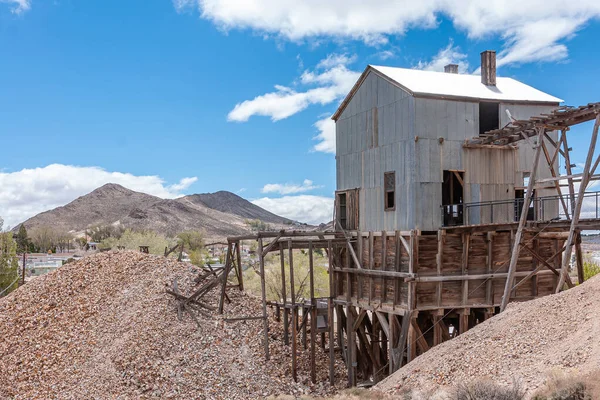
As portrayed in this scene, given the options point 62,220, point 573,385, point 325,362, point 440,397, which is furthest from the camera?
point 62,220

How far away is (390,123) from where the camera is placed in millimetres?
24438

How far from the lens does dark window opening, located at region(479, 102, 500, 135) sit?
25.4m

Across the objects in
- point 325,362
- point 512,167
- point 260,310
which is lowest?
point 325,362

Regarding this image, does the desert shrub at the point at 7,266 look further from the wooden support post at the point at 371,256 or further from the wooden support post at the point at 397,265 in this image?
the wooden support post at the point at 397,265

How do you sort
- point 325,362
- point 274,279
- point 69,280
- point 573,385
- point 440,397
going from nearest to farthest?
1. point 573,385
2. point 440,397
3. point 325,362
4. point 69,280
5. point 274,279

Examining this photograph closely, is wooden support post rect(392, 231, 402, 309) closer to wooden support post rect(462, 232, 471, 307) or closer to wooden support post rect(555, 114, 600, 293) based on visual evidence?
wooden support post rect(462, 232, 471, 307)

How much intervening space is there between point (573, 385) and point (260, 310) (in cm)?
1832

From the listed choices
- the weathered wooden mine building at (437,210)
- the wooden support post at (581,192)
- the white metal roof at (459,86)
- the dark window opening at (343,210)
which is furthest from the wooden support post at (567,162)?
the dark window opening at (343,210)

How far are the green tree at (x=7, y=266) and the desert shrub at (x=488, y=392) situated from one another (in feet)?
133

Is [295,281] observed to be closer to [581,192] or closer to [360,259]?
[360,259]

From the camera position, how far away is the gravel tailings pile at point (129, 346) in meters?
20.8

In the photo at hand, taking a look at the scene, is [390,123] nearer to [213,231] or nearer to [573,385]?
[573,385]

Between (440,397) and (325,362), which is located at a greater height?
(440,397)

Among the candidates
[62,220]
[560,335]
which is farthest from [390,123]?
[62,220]
